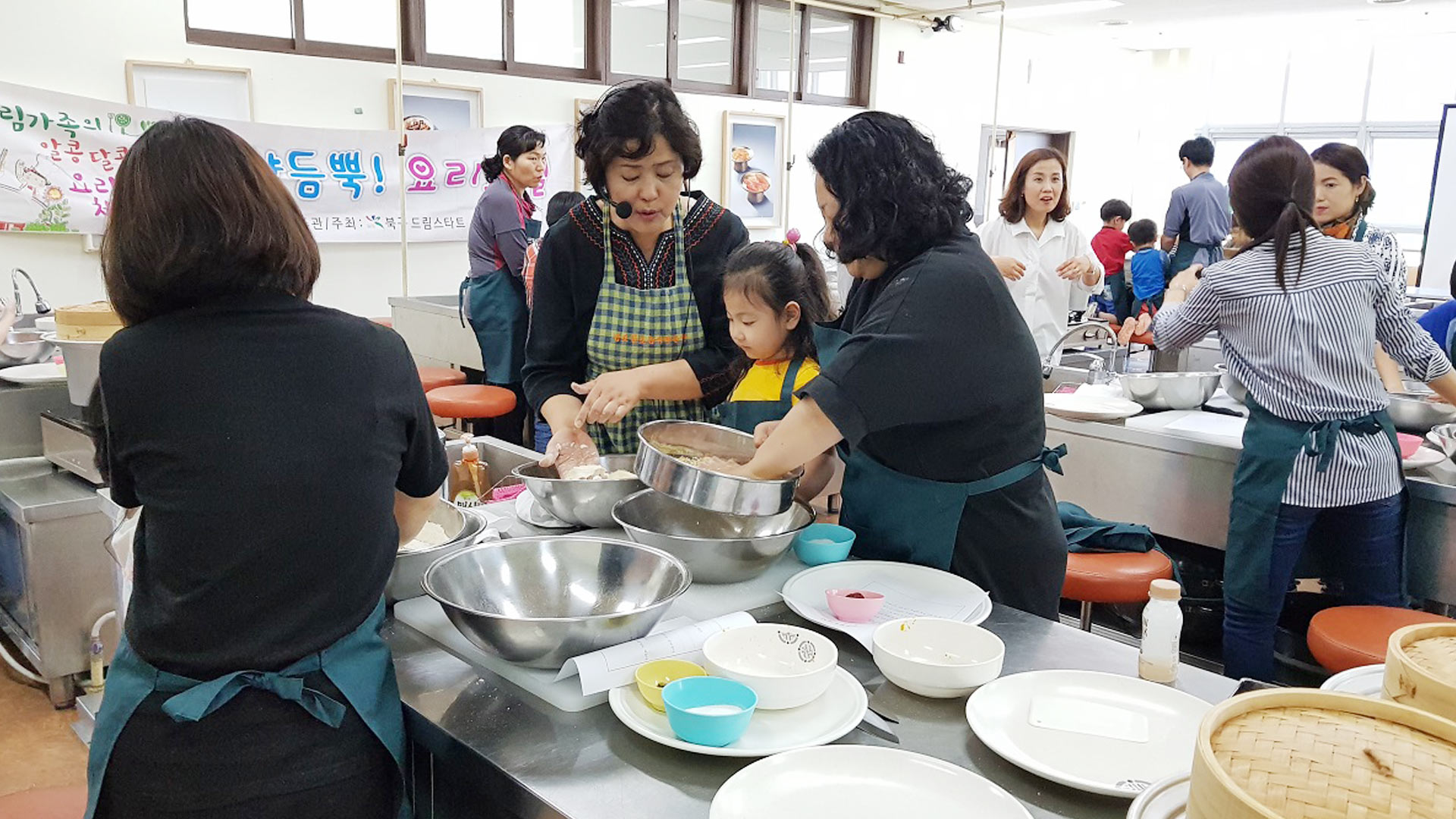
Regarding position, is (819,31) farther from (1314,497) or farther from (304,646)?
(304,646)

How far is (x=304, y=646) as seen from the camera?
1152 millimetres

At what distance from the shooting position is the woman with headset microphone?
6.29 feet

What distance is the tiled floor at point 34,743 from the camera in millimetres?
2564

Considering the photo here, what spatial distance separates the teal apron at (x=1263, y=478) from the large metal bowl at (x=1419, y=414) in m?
0.58

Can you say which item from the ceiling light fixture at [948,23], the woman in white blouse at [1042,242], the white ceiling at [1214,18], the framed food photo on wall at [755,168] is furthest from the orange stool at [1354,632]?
the ceiling light fixture at [948,23]

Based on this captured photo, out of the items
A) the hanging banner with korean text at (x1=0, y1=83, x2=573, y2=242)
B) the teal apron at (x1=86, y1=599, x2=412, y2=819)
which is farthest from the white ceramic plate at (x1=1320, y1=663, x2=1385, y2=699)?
the hanging banner with korean text at (x1=0, y1=83, x2=573, y2=242)

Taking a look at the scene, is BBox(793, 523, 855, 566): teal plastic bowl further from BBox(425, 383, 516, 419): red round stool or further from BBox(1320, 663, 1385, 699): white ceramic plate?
BBox(425, 383, 516, 419): red round stool

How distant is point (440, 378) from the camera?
4691 millimetres

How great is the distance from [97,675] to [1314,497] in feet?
10.9

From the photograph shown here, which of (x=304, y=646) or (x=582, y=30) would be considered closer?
(x=304, y=646)

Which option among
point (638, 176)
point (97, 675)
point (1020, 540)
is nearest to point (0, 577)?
point (97, 675)

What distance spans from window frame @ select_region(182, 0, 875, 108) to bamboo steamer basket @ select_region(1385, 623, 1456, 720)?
5888mm

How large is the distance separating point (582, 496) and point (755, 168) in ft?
22.8

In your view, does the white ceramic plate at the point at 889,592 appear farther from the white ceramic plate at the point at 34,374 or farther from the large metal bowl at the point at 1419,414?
the white ceramic plate at the point at 34,374
